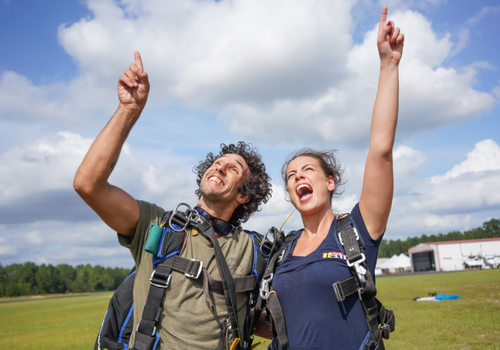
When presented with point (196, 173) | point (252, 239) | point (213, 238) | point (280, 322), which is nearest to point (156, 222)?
point (213, 238)

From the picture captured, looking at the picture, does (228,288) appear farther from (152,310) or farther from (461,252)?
(461,252)

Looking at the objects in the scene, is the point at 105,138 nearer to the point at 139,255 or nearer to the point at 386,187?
the point at 139,255

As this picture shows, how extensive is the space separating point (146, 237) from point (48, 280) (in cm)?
13848

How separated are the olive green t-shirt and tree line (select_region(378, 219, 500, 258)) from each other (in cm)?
17795

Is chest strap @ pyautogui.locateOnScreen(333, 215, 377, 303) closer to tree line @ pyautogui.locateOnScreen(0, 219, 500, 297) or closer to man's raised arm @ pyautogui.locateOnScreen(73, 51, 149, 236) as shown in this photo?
man's raised arm @ pyautogui.locateOnScreen(73, 51, 149, 236)

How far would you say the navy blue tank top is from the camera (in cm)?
294

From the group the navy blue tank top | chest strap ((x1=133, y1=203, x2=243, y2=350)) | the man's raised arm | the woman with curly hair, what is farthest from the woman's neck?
the man's raised arm

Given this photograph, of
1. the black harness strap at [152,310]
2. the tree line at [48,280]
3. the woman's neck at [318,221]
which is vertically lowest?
the tree line at [48,280]

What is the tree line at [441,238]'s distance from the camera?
168250 millimetres

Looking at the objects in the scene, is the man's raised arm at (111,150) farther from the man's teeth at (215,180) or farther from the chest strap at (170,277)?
the man's teeth at (215,180)

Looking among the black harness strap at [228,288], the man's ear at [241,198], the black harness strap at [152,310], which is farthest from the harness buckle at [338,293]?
the man's ear at [241,198]

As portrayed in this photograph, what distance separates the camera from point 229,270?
369cm

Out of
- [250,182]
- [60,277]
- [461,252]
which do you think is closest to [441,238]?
[461,252]

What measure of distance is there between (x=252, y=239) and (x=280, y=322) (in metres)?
1.31
